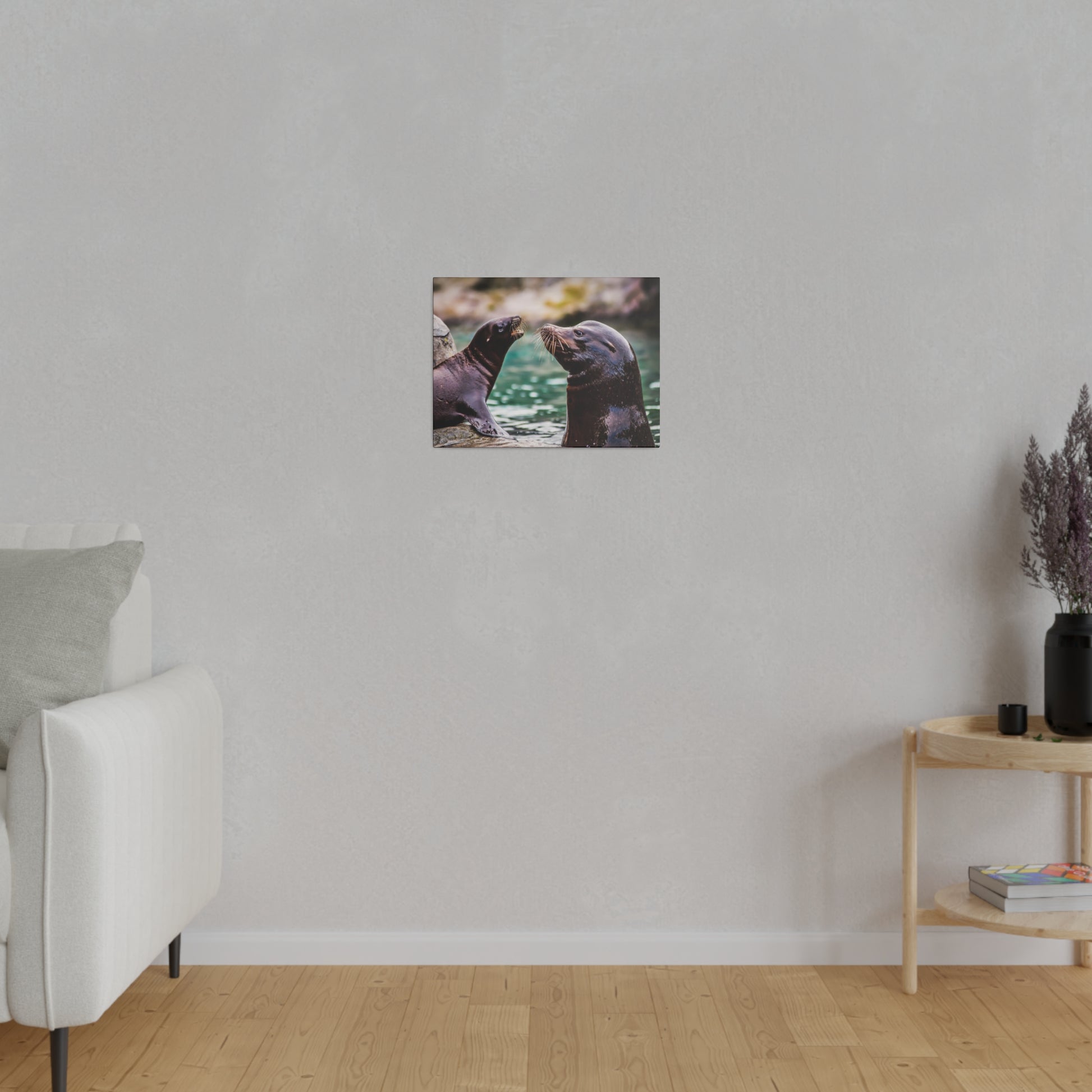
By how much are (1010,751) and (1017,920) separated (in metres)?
0.34

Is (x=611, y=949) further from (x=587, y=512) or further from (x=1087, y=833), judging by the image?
(x=1087, y=833)

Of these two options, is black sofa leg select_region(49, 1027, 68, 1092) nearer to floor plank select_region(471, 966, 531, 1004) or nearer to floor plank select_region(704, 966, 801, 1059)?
floor plank select_region(471, 966, 531, 1004)

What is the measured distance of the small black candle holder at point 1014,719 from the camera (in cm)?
220

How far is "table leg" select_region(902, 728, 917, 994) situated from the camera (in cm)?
221

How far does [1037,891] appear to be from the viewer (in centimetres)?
214

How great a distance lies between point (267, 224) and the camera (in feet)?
7.84

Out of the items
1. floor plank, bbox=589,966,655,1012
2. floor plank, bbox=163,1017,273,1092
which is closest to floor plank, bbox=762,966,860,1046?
floor plank, bbox=589,966,655,1012

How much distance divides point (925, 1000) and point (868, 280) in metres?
1.58

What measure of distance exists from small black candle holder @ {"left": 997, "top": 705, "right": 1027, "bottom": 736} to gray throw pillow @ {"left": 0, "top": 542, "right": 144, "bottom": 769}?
1810 mm

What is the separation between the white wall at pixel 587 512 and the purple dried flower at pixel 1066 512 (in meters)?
0.12

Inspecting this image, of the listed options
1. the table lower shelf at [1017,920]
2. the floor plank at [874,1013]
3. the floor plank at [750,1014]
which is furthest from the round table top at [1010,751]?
the floor plank at [750,1014]

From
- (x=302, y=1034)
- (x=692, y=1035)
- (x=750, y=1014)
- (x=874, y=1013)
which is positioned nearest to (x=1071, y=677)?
(x=874, y=1013)

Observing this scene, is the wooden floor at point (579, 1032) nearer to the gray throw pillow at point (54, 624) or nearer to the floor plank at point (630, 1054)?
the floor plank at point (630, 1054)

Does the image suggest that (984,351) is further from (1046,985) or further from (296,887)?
(296,887)
